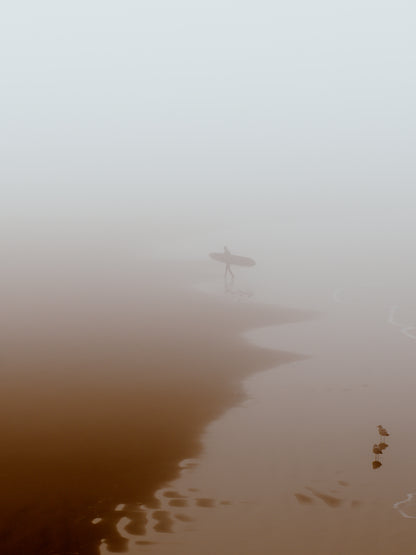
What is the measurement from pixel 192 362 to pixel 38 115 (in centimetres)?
12340

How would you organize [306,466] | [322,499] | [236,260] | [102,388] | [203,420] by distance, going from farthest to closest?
1. [236,260]
2. [102,388]
3. [203,420]
4. [306,466]
5. [322,499]

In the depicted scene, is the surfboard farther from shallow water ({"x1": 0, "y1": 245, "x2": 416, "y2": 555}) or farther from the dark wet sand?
the dark wet sand

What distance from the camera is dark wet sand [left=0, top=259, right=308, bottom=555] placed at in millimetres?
25047

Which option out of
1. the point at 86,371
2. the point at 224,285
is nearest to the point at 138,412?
the point at 86,371

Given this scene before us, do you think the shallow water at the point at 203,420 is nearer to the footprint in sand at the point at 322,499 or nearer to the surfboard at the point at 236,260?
the footprint in sand at the point at 322,499

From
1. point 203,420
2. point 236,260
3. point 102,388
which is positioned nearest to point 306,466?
point 203,420

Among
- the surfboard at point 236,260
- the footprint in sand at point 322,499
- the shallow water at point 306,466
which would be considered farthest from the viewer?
the surfboard at point 236,260

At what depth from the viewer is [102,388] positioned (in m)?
37.1

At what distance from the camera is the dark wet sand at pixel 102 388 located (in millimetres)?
25047

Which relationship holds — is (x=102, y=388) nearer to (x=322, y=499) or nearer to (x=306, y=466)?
(x=306, y=466)

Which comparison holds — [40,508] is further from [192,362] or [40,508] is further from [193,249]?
[193,249]

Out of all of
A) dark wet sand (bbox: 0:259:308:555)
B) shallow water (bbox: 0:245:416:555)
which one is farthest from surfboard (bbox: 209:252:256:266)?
dark wet sand (bbox: 0:259:308:555)

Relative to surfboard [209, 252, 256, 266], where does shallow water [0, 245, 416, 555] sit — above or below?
below

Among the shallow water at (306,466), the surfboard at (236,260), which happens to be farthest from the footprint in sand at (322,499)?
the surfboard at (236,260)
